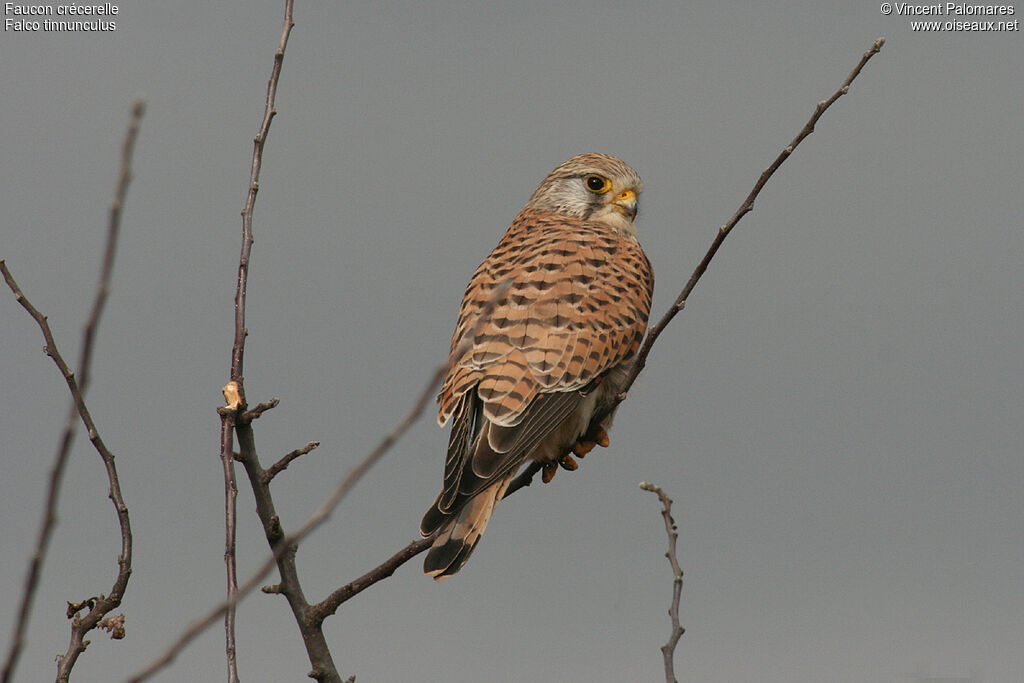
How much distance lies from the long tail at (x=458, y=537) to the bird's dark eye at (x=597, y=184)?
2.44 meters

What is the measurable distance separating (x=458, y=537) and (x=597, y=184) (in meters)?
2.72

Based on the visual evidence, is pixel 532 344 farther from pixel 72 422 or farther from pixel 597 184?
pixel 72 422

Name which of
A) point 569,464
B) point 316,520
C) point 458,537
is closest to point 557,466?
point 569,464

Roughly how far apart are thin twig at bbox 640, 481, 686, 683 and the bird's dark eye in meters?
2.73

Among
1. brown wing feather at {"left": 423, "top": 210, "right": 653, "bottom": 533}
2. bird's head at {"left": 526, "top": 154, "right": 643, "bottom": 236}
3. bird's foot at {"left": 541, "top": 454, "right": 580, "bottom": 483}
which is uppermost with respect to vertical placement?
bird's head at {"left": 526, "top": 154, "right": 643, "bottom": 236}

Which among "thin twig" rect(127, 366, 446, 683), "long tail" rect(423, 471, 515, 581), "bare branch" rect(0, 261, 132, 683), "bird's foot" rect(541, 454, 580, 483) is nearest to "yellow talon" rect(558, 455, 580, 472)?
"bird's foot" rect(541, 454, 580, 483)

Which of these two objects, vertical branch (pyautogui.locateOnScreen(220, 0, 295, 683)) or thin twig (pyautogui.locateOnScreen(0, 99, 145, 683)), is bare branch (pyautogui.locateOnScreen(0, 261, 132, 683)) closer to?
vertical branch (pyautogui.locateOnScreen(220, 0, 295, 683))

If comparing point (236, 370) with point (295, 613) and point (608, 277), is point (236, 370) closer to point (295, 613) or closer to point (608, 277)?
point (295, 613)

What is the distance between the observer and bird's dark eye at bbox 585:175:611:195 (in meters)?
6.12

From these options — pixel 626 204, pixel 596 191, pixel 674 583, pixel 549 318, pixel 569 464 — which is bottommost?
pixel 674 583

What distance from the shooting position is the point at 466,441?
4336mm

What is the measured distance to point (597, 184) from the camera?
6152 millimetres

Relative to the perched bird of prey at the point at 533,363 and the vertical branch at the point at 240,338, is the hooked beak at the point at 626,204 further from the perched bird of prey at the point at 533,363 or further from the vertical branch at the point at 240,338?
the vertical branch at the point at 240,338

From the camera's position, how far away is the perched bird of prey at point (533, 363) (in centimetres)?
412
